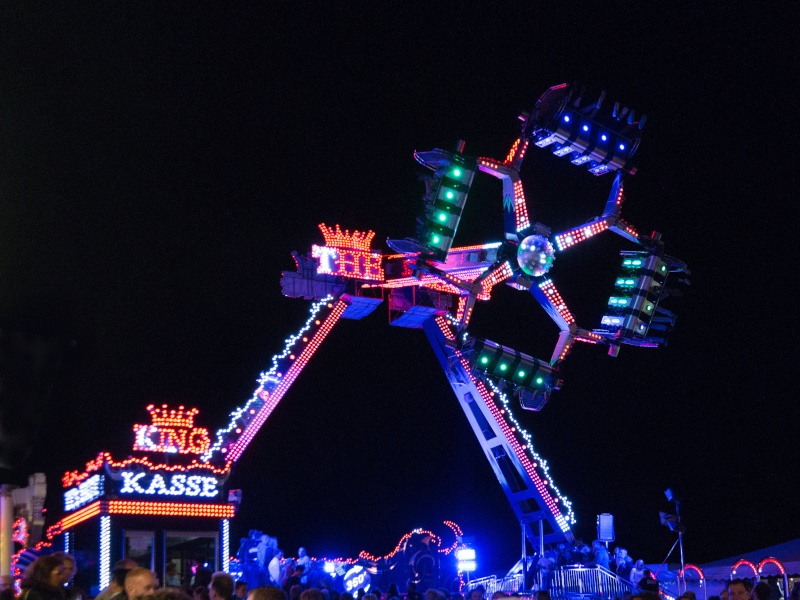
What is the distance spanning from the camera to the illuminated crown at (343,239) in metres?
21.9

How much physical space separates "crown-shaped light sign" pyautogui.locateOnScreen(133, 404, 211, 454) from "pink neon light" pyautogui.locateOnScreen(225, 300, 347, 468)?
0.80 m

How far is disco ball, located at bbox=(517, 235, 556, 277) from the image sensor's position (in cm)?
2312

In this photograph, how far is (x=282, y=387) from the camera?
810 inches

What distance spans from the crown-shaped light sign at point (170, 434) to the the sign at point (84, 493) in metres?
0.91

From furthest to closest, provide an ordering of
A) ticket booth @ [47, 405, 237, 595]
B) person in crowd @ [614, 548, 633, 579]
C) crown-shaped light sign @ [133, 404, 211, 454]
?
1. person in crowd @ [614, 548, 633, 579]
2. crown-shaped light sign @ [133, 404, 211, 454]
3. ticket booth @ [47, 405, 237, 595]

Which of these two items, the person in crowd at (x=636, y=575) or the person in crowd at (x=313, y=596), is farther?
the person in crowd at (x=636, y=575)

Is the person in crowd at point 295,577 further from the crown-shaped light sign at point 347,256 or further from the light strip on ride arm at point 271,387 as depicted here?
the crown-shaped light sign at point 347,256

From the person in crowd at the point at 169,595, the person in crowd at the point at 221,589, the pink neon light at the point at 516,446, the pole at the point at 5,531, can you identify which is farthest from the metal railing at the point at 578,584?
the person in crowd at the point at 169,595

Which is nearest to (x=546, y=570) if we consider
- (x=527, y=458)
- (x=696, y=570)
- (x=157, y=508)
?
(x=696, y=570)

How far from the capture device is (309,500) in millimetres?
29938

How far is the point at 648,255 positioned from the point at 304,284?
9.34 m

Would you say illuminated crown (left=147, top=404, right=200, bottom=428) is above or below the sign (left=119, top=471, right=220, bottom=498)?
above

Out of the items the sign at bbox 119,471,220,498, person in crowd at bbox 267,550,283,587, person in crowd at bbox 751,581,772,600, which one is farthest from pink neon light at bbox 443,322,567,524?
person in crowd at bbox 751,581,772,600

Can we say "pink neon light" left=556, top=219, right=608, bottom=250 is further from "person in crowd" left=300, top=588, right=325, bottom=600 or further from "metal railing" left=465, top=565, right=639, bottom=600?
"person in crowd" left=300, top=588, right=325, bottom=600
